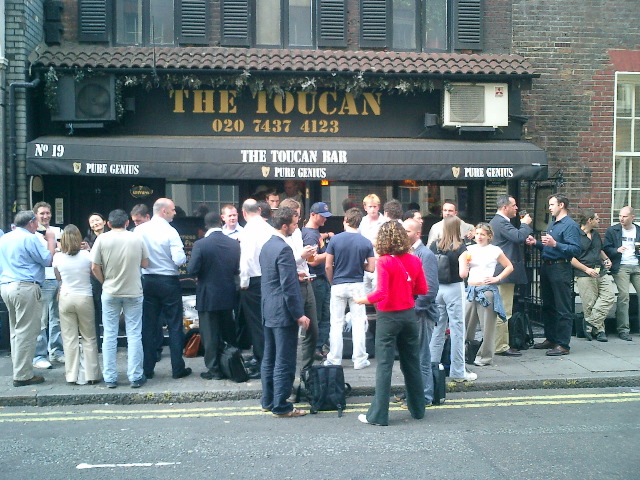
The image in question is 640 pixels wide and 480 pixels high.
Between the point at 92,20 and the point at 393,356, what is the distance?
8.70m

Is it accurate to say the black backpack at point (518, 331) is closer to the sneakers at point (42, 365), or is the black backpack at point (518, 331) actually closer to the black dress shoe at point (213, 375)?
the black dress shoe at point (213, 375)

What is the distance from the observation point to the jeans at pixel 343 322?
830cm

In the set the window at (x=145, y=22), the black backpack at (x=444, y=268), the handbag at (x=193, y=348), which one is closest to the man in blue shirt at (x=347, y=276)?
the black backpack at (x=444, y=268)

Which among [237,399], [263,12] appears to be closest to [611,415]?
[237,399]

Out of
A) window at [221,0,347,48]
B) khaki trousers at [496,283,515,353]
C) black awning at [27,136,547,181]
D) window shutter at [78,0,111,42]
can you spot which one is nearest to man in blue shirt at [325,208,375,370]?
khaki trousers at [496,283,515,353]

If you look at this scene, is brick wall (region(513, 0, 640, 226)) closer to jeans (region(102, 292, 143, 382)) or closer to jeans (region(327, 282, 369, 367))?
jeans (region(327, 282, 369, 367))

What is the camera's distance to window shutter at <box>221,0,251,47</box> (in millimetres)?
12242

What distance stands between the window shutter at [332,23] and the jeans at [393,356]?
7.24 meters

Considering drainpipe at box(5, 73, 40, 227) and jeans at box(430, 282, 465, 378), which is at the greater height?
drainpipe at box(5, 73, 40, 227)

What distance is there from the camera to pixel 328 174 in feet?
36.8

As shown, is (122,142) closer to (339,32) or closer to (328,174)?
(328,174)

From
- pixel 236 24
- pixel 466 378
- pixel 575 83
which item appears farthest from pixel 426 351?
pixel 575 83

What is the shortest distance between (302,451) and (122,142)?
7.10 meters

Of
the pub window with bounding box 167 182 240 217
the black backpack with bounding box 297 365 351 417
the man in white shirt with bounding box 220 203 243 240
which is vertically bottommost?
the black backpack with bounding box 297 365 351 417
